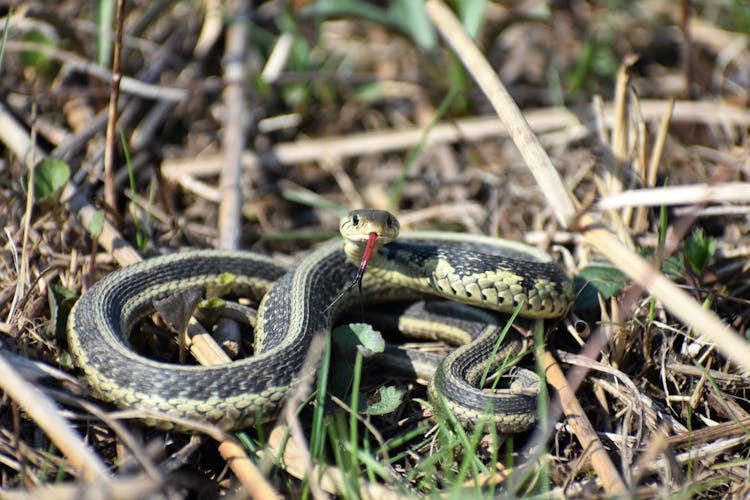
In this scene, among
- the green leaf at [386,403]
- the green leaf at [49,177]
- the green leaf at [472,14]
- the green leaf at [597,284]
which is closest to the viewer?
the green leaf at [386,403]

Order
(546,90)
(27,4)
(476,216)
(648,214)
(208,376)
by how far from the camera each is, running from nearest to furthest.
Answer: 1. (208,376)
2. (648,214)
3. (476,216)
4. (27,4)
5. (546,90)

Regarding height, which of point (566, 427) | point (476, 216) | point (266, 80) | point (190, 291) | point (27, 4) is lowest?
point (566, 427)

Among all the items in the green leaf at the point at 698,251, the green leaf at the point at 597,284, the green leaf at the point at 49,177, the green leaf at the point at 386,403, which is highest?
the green leaf at the point at 49,177

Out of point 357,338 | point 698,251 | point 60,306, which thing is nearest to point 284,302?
point 357,338

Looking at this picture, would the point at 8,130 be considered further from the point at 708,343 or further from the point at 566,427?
the point at 708,343

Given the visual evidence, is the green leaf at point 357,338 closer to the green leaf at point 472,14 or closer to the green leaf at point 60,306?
the green leaf at point 60,306

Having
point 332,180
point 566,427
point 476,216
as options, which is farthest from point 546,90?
point 566,427

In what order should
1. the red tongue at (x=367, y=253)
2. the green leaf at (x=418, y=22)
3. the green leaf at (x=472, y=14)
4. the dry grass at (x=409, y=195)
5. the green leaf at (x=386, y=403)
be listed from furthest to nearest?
the green leaf at (x=418, y=22), the green leaf at (x=472, y=14), the red tongue at (x=367, y=253), the green leaf at (x=386, y=403), the dry grass at (x=409, y=195)

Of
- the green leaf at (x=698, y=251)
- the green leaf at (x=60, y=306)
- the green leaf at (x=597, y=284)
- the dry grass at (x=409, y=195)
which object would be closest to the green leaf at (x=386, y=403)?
the dry grass at (x=409, y=195)
